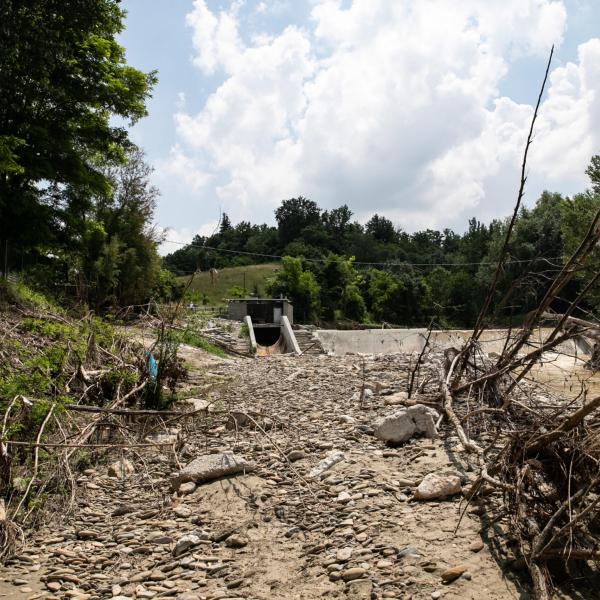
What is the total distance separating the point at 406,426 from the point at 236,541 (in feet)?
6.27

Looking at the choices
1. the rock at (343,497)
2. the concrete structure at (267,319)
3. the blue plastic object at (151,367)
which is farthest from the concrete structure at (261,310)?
the rock at (343,497)

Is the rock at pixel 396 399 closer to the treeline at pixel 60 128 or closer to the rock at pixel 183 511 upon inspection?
the rock at pixel 183 511

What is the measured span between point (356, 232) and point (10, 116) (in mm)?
52049

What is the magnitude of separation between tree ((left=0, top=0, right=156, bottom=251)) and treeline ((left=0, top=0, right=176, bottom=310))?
0.03 metres

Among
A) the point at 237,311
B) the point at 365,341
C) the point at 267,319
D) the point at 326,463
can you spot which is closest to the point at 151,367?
the point at 326,463

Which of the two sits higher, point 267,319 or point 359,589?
point 267,319

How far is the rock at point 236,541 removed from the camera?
10.8ft

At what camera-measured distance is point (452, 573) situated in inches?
103

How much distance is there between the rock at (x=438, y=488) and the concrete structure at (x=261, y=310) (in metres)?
21.5

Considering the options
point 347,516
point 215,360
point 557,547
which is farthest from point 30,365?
point 215,360

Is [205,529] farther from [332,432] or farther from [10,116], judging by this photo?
[10,116]

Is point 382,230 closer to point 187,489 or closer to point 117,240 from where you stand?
point 117,240

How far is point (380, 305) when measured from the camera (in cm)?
4422

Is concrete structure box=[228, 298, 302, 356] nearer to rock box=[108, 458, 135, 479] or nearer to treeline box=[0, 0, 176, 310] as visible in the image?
treeline box=[0, 0, 176, 310]
